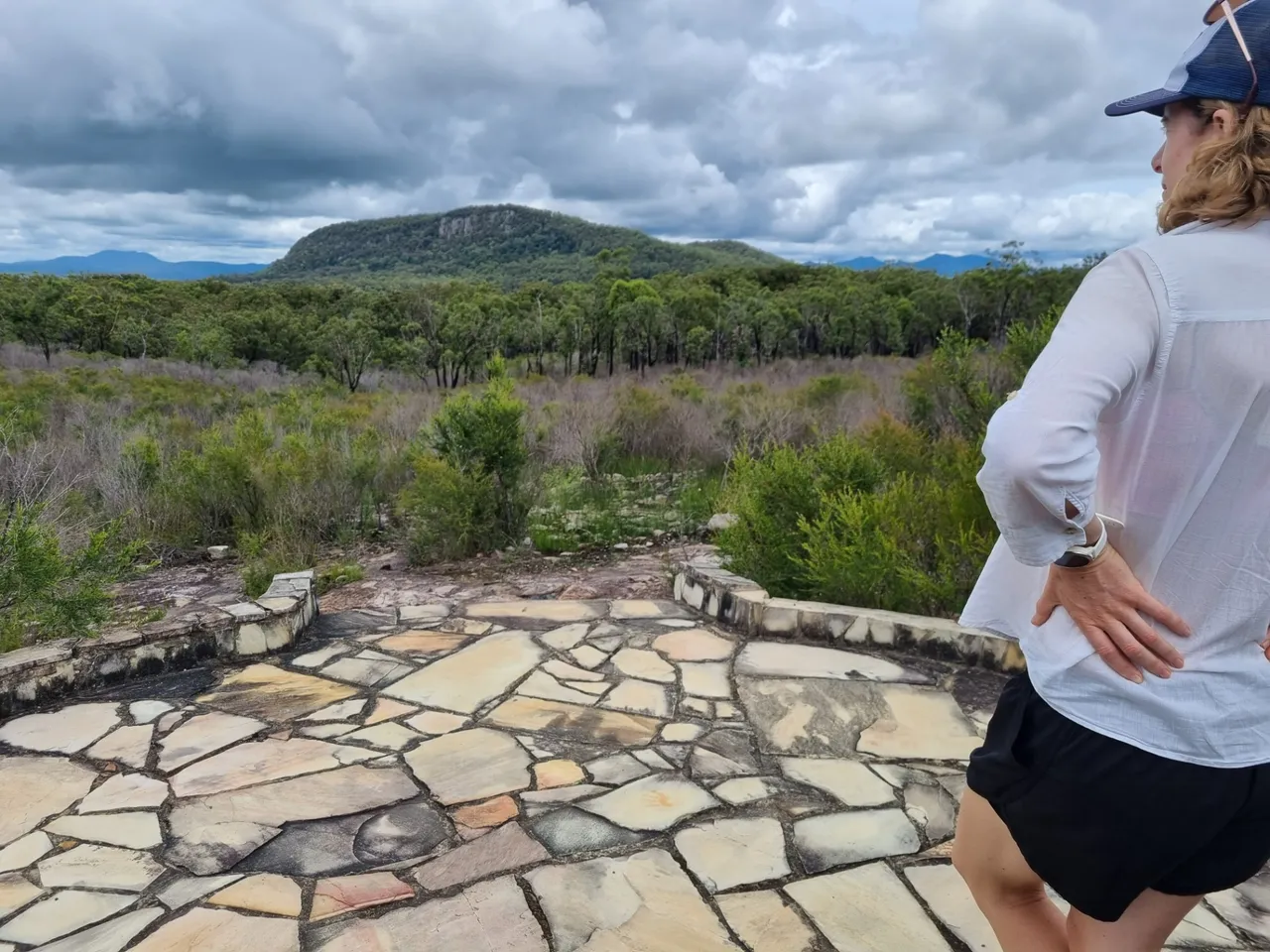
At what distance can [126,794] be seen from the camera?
2.64 m

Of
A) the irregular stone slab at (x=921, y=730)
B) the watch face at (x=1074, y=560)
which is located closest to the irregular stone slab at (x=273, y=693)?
the irregular stone slab at (x=921, y=730)

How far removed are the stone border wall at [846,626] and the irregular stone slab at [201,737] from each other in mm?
2168

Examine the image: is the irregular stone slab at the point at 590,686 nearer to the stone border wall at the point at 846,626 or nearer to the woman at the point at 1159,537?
the stone border wall at the point at 846,626

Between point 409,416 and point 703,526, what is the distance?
18.9 feet

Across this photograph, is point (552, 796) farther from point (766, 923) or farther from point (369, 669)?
point (369, 669)

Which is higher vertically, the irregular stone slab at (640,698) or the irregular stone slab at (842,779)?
the irregular stone slab at (640,698)

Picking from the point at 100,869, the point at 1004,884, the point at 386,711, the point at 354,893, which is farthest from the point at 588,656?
the point at 1004,884

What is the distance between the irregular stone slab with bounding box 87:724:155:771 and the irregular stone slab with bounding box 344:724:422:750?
665mm

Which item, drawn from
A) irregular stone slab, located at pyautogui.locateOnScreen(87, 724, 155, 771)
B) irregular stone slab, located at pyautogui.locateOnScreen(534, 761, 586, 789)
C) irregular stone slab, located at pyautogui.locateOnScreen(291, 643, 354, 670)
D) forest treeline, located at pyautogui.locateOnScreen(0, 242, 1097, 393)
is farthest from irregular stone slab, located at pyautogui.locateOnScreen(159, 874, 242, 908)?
forest treeline, located at pyautogui.locateOnScreen(0, 242, 1097, 393)

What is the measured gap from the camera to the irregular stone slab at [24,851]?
229 cm

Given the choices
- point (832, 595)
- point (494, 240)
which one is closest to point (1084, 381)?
point (832, 595)

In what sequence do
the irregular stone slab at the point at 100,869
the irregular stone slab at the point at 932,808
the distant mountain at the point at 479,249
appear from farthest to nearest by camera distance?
the distant mountain at the point at 479,249 < the irregular stone slab at the point at 932,808 < the irregular stone slab at the point at 100,869

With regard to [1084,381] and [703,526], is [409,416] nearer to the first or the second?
[703,526]

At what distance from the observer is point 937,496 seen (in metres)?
4.41
